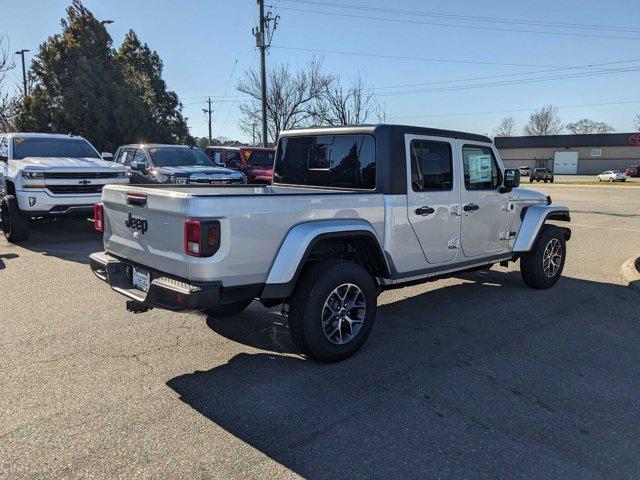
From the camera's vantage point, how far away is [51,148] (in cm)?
1038

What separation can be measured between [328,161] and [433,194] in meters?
1.09

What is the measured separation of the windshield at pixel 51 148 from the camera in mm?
10047

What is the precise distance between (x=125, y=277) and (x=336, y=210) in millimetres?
1877

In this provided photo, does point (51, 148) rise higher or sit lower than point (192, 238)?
higher

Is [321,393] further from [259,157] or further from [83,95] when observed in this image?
[83,95]

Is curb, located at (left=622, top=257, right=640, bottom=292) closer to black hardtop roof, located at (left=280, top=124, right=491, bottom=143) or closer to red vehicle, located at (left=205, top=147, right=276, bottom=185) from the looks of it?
black hardtop roof, located at (left=280, top=124, right=491, bottom=143)

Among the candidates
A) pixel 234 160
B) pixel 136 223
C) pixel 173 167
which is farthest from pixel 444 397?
pixel 234 160

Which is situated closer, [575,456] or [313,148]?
[575,456]

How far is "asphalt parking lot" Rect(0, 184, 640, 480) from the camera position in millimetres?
2771

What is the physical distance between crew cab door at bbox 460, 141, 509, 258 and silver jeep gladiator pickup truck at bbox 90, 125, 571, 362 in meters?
0.02

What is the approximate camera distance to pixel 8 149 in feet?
32.8

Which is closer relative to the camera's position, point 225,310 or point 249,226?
point 249,226

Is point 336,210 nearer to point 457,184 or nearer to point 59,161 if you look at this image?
point 457,184

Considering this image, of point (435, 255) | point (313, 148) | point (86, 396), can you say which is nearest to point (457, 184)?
point (435, 255)
